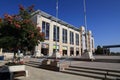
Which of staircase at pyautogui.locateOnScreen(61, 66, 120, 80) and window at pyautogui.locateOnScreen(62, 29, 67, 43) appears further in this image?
window at pyautogui.locateOnScreen(62, 29, 67, 43)

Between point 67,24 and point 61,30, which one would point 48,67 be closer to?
point 61,30

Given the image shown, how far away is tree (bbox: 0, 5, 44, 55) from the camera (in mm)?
9452

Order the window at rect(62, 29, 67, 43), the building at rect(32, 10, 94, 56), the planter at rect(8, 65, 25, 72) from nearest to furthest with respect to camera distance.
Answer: the planter at rect(8, 65, 25, 72) < the building at rect(32, 10, 94, 56) < the window at rect(62, 29, 67, 43)

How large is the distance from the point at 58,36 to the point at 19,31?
43.1 meters

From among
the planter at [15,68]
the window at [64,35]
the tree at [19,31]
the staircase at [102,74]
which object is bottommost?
the staircase at [102,74]

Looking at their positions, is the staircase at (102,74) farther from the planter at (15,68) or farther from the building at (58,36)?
the building at (58,36)

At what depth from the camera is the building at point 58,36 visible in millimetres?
44812

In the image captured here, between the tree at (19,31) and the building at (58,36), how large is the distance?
79.6 ft

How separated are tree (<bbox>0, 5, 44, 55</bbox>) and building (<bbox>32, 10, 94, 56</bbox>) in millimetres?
24247

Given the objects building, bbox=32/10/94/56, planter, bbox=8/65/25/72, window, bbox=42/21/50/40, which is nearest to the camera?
planter, bbox=8/65/25/72

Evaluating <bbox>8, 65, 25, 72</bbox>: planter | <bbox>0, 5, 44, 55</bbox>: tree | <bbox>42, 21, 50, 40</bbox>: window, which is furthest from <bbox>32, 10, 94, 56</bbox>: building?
<bbox>8, 65, 25, 72</bbox>: planter

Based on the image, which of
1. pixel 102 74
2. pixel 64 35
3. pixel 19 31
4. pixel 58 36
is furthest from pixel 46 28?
pixel 102 74

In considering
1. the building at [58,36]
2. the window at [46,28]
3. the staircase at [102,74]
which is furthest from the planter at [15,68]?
the window at [46,28]

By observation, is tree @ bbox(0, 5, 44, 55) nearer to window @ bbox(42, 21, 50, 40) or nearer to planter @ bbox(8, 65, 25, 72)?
planter @ bbox(8, 65, 25, 72)
